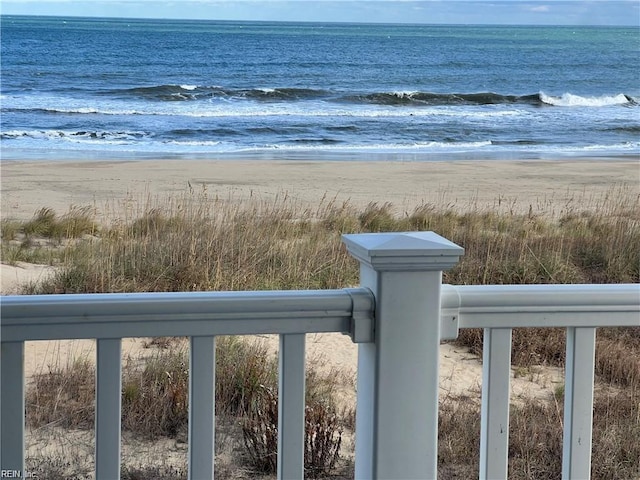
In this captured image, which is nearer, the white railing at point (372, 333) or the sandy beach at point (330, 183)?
the white railing at point (372, 333)

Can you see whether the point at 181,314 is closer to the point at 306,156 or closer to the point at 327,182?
the point at 327,182

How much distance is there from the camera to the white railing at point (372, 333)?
5.87 ft

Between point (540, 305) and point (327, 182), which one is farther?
point (327, 182)

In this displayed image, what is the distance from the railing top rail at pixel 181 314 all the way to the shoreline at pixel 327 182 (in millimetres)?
9393

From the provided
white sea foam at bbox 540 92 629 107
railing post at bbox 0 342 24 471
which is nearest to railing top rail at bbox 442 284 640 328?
railing post at bbox 0 342 24 471

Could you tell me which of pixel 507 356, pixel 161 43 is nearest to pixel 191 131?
pixel 507 356

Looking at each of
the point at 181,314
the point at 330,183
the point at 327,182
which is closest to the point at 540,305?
the point at 181,314

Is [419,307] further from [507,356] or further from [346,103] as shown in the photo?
[346,103]

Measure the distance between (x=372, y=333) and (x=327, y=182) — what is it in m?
13.5

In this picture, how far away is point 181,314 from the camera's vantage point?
1.81m

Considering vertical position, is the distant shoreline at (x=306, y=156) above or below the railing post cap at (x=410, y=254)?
above

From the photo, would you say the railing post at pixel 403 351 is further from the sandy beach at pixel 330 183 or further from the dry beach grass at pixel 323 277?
the sandy beach at pixel 330 183

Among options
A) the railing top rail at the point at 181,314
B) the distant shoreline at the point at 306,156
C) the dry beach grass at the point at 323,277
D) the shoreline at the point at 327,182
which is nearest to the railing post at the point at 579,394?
the railing top rail at the point at 181,314

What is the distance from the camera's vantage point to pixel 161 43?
71.9 metres
